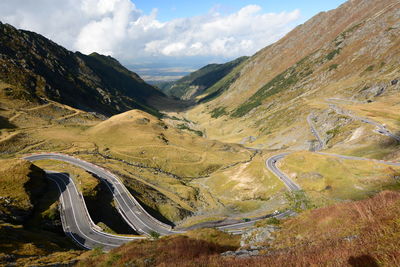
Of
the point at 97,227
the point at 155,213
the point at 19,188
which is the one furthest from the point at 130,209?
the point at 19,188

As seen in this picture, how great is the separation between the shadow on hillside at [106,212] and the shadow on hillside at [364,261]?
5798 centimetres

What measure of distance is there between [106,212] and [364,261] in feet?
217

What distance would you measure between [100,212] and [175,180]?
153 feet

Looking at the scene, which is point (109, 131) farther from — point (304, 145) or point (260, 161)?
point (304, 145)

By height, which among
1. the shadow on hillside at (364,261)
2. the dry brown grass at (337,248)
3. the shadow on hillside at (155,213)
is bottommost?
the shadow on hillside at (155,213)

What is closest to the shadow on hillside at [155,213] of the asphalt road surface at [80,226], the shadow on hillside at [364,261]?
the asphalt road surface at [80,226]

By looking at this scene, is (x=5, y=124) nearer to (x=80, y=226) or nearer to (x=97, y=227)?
(x=80, y=226)

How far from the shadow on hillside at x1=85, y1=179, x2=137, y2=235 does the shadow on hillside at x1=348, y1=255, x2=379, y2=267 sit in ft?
190

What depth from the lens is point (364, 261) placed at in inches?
297

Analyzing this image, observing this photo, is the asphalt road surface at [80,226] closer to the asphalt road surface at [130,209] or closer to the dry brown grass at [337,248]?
the asphalt road surface at [130,209]

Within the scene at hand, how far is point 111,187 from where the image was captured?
73.9 metres

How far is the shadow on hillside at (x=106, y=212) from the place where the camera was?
58.5 meters

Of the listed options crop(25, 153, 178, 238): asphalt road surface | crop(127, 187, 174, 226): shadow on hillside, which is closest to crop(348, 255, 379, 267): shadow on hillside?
crop(25, 153, 178, 238): asphalt road surface

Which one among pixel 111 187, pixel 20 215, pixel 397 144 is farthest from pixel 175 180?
pixel 397 144
